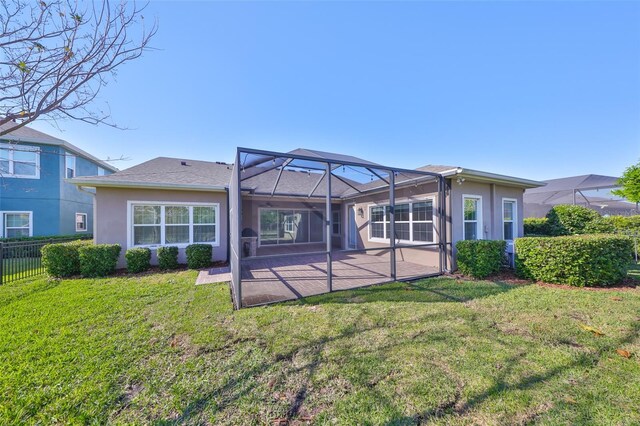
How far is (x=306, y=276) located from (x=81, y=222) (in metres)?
16.1

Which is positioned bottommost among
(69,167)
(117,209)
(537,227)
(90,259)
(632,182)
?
(90,259)

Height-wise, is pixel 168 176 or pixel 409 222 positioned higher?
pixel 168 176

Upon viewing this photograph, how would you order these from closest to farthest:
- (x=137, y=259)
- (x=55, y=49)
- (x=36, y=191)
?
1. (x=55, y=49)
2. (x=137, y=259)
3. (x=36, y=191)

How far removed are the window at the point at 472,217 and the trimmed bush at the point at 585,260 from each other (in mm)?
1883

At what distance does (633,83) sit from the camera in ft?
26.9

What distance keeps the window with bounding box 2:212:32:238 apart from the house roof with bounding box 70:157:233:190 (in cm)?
770

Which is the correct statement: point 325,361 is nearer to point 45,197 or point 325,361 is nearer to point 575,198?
point 45,197

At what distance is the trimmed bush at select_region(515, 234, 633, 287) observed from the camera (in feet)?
17.8

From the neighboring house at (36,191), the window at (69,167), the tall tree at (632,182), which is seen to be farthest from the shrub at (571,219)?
the window at (69,167)

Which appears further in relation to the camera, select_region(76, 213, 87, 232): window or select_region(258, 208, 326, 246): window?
select_region(76, 213, 87, 232): window

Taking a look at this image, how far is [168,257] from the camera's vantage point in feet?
25.5

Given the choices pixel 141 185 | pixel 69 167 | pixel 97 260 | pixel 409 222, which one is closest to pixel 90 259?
pixel 97 260

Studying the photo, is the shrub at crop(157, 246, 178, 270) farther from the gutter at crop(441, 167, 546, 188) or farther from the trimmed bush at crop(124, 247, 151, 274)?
the gutter at crop(441, 167, 546, 188)

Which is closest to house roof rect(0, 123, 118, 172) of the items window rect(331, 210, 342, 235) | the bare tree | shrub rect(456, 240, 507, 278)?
the bare tree
